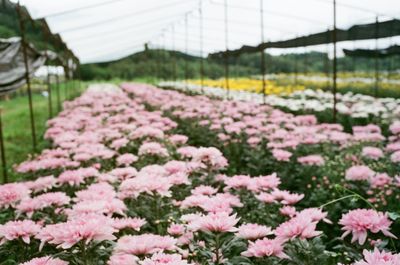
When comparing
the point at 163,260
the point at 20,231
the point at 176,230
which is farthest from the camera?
the point at 176,230

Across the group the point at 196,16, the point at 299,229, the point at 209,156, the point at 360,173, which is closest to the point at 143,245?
the point at 299,229

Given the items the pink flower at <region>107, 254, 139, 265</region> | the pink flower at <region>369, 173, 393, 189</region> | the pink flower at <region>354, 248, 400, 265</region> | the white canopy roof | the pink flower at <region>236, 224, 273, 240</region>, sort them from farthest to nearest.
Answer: the white canopy roof
the pink flower at <region>369, 173, 393, 189</region>
the pink flower at <region>236, 224, 273, 240</region>
the pink flower at <region>107, 254, 139, 265</region>
the pink flower at <region>354, 248, 400, 265</region>

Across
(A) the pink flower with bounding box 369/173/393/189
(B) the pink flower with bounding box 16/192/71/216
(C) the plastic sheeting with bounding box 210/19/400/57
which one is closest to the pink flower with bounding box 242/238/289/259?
(B) the pink flower with bounding box 16/192/71/216

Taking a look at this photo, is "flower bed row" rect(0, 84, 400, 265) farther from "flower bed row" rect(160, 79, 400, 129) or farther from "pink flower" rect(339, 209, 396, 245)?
"flower bed row" rect(160, 79, 400, 129)

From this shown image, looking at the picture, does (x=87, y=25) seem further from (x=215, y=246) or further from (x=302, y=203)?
(x=215, y=246)

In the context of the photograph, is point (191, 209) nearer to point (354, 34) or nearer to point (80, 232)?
point (80, 232)

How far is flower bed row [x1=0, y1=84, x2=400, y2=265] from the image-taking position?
177cm

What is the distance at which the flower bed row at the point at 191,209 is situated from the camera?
5.81 feet

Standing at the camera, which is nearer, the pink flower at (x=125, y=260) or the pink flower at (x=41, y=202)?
the pink flower at (x=125, y=260)

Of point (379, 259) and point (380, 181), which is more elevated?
point (379, 259)

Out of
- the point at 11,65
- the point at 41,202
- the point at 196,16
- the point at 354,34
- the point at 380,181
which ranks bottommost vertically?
the point at 380,181

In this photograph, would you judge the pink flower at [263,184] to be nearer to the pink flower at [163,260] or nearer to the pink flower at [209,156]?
the pink flower at [209,156]

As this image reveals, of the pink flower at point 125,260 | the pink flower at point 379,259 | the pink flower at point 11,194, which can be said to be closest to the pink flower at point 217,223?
the pink flower at point 125,260

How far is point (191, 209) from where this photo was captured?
265 centimetres
